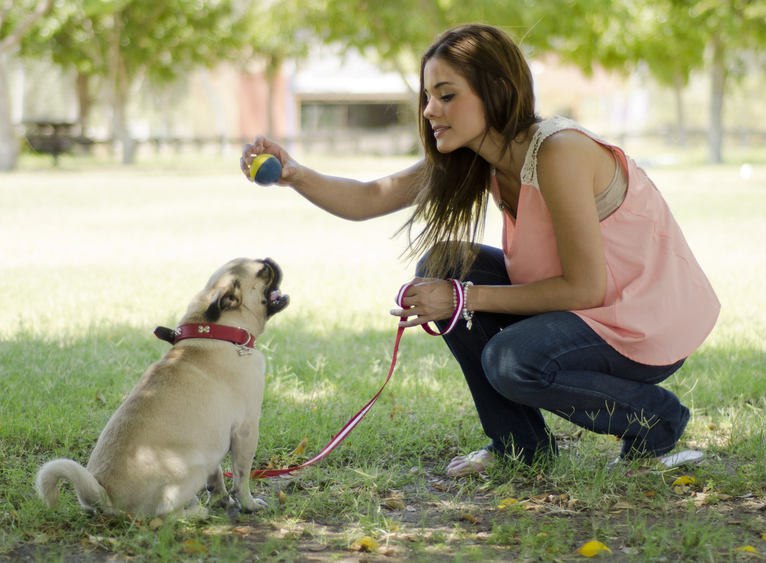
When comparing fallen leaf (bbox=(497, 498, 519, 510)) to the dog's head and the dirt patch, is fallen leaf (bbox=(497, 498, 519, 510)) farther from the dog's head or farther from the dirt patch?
the dog's head

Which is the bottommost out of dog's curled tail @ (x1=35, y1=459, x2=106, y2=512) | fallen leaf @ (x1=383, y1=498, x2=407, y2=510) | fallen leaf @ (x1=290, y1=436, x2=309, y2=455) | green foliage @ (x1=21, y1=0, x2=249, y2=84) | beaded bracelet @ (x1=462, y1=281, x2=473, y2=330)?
fallen leaf @ (x1=383, y1=498, x2=407, y2=510)

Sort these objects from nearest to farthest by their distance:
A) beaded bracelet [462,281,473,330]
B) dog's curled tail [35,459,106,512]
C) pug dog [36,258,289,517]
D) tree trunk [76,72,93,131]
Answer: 1. dog's curled tail [35,459,106,512]
2. pug dog [36,258,289,517]
3. beaded bracelet [462,281,473,330]
4. tree trunk [76,72,93,131]

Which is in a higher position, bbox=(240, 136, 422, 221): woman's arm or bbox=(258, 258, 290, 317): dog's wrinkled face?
bbox=(240, 136, 422, 221): woman's arm

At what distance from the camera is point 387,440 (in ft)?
11.9

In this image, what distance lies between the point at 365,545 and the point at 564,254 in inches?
52.6

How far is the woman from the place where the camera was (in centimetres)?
286

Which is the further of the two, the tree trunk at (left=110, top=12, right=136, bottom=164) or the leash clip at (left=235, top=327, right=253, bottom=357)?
the tree trunk at (left=110, top=12, right=136, bottom=164)

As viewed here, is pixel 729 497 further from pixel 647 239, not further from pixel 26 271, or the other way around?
pixel 26 271

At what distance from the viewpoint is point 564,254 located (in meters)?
2.89

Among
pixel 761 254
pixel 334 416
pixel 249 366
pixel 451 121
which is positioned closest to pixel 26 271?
pixel 334 416

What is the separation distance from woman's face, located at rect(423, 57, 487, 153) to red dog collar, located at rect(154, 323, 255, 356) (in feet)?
3.69

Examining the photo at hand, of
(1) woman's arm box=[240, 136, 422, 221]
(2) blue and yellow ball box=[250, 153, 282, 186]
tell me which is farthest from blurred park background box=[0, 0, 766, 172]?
(2) blue and yellow ball box=[250, 153, 282, 186]

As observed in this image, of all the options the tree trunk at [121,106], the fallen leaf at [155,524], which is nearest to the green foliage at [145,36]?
the tree trunk at [121,106]

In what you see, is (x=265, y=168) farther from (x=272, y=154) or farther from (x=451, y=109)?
(x=451, y=109)
